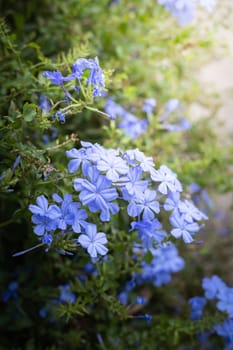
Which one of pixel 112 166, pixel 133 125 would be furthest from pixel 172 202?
pixel 133 125

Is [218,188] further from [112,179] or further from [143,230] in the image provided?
[112,179]

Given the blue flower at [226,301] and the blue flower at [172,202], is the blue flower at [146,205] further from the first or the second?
the blue flower at [226,301]

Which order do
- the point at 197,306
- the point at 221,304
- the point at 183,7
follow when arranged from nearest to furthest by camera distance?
the point at 221,304 → the point at 197,306 → the point at 183,7

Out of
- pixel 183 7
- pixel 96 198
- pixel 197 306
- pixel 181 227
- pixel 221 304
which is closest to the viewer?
pixel 96 198

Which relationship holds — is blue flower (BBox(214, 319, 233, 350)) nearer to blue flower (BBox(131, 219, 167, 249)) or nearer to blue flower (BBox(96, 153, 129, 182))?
blue flower (BBox(131, 219, 167, 249))

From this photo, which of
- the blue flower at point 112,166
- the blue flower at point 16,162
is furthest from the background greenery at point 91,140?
the blue flower at point 112,166

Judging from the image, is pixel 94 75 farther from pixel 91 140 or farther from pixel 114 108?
pixel 114 108

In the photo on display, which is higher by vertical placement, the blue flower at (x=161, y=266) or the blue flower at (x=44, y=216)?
the blue flower at (x=44, y=216)

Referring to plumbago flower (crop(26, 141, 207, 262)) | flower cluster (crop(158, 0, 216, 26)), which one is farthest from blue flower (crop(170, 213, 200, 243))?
flower cluster (crop(158, 0, 216, 26))
